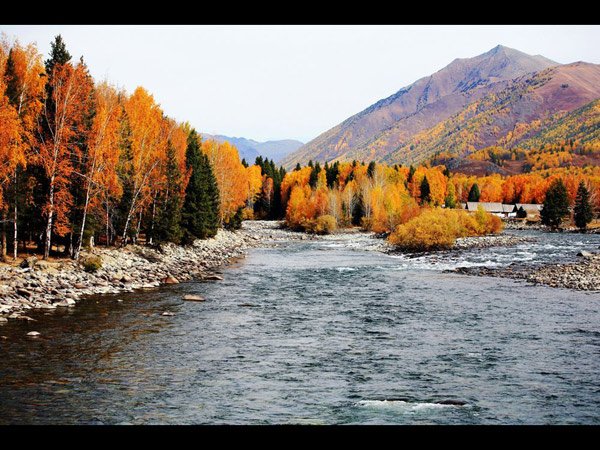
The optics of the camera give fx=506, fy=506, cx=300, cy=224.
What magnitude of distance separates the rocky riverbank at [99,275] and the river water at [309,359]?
5.39 feet

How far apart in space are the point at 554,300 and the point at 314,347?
15.4m

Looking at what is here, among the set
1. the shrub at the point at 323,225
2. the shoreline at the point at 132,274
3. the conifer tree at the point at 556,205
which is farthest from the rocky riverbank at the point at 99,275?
the conifer tree at the point at 556,205

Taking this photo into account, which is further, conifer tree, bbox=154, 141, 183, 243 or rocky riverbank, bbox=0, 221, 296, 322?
conifer tree, bbox=154, 141, 183, 243

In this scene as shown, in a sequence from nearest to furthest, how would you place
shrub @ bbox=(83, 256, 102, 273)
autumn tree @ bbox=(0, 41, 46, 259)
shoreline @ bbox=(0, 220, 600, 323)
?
shoreline @ bbox=(0, 220, 600, 323), autumn tree @ bbox=(0, 41, 46, 259), shrub @ bbox=(83, 256, 102, 273)

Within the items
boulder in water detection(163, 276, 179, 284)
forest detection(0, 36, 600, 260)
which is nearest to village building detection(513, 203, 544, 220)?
forest detection(0, 36, 600, 260)

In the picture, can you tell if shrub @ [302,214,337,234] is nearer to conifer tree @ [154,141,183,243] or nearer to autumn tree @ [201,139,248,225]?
autumn tree @ [201,139,248,225]

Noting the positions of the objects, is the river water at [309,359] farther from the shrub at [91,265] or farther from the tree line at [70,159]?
the tree line at [70,159]

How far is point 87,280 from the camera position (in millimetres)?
28891

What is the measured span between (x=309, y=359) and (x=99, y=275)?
18906mm

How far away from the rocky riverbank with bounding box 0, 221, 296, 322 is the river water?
5.39 ft

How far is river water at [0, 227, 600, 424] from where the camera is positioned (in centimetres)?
1167

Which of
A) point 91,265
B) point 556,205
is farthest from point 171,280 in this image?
point 556,205

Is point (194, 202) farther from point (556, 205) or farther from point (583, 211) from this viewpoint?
point (583, 211)

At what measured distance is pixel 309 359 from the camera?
16.1 metres
